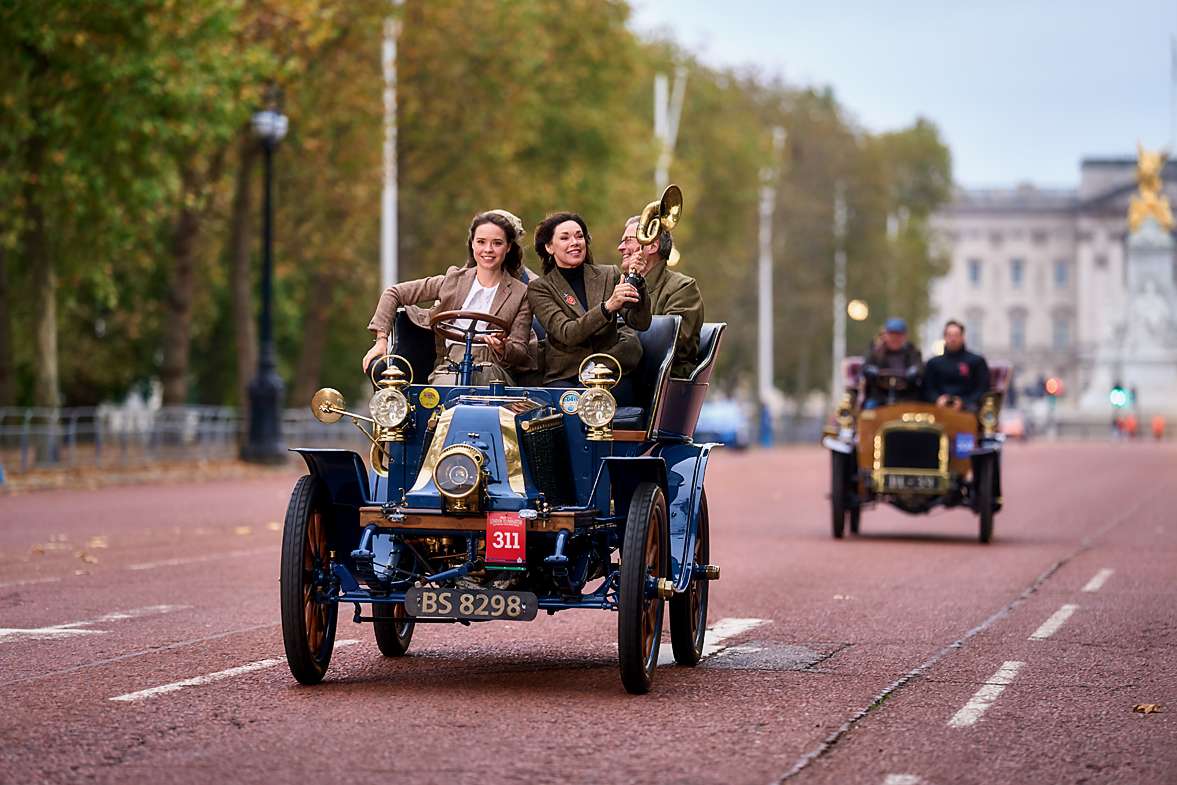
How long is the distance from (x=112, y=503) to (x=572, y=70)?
105ft

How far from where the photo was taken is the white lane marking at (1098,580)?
618 inches

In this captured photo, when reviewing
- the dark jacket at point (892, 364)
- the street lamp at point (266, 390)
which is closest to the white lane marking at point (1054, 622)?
the dark jacket at point (892, 364)

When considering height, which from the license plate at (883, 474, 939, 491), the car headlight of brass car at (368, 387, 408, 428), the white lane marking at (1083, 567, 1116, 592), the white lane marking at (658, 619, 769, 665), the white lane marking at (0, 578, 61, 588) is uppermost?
the car headlight of brass car at (368, 387, 408, 428)

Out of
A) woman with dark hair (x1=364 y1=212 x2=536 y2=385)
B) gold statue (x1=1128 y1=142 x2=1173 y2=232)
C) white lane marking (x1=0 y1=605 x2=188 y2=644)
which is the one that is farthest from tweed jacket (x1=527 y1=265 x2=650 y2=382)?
gold statue (x1=1128 y1=142 x2=1173 y2=232)

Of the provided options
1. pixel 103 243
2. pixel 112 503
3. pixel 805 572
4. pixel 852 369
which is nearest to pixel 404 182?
pixel 103 243

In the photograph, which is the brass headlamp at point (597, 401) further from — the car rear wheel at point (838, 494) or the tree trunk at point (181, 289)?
the tree trunk at point (181, 289)

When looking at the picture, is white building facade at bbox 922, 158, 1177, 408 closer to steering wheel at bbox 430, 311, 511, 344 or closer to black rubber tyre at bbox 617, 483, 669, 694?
steering wheel at bbox 430, 311, 511, 344

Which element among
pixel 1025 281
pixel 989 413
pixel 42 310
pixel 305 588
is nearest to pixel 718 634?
pixel 305 588

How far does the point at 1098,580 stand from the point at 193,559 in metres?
7.14

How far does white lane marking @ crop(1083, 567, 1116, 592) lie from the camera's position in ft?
51.5

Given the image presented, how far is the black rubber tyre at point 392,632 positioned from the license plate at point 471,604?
3.99 ft

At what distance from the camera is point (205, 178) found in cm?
4238

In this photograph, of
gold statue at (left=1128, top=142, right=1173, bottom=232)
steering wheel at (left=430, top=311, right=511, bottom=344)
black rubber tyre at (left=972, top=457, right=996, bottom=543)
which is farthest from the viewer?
gold statue at (left=1128, top=142, right=1173, bottom=232)

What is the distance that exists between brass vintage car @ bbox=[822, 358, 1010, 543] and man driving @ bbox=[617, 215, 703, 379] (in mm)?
10803
